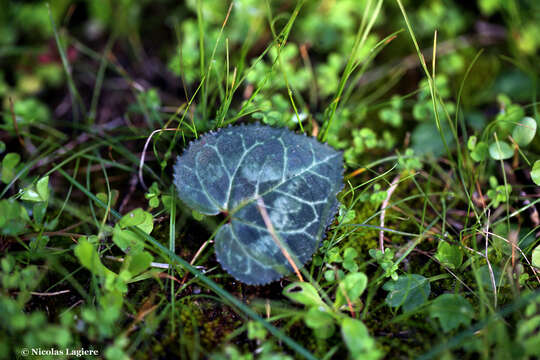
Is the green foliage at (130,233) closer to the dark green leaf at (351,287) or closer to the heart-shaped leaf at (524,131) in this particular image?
the dark green leaf at (351,287)

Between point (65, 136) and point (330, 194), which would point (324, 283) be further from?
point (65, 136)

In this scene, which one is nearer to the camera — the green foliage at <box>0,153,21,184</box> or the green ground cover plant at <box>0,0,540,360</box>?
the green ground cover plant at <box>0,0,540,360</box>

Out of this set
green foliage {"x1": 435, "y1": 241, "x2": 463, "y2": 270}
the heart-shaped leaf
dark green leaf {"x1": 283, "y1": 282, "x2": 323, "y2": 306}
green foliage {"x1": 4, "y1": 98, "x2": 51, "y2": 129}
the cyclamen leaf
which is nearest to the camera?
dark green leaf {"x1": 283, "y1": 282, "x2": 323, "y2": 306}

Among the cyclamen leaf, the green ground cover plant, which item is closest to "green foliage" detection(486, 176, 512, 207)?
the green ground cover plant

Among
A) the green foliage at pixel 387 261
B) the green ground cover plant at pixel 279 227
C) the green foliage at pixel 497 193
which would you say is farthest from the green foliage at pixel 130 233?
the green foliage at pixel 497 193

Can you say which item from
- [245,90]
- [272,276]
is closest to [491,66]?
[245,90]

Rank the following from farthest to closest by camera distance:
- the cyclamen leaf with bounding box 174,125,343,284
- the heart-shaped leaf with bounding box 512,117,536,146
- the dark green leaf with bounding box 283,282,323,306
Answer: the heart-shaped leaf with bounding box 512,117,536,146
the cyclamen leaf with bounding box 174,125,343,284
the dark green leaf with bounding box 283,282,323,306

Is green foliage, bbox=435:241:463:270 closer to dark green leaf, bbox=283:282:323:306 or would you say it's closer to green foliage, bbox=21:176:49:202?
dark green leaf, bbox=283:282:323:306

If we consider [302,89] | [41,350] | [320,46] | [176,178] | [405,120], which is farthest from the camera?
[320,46]
